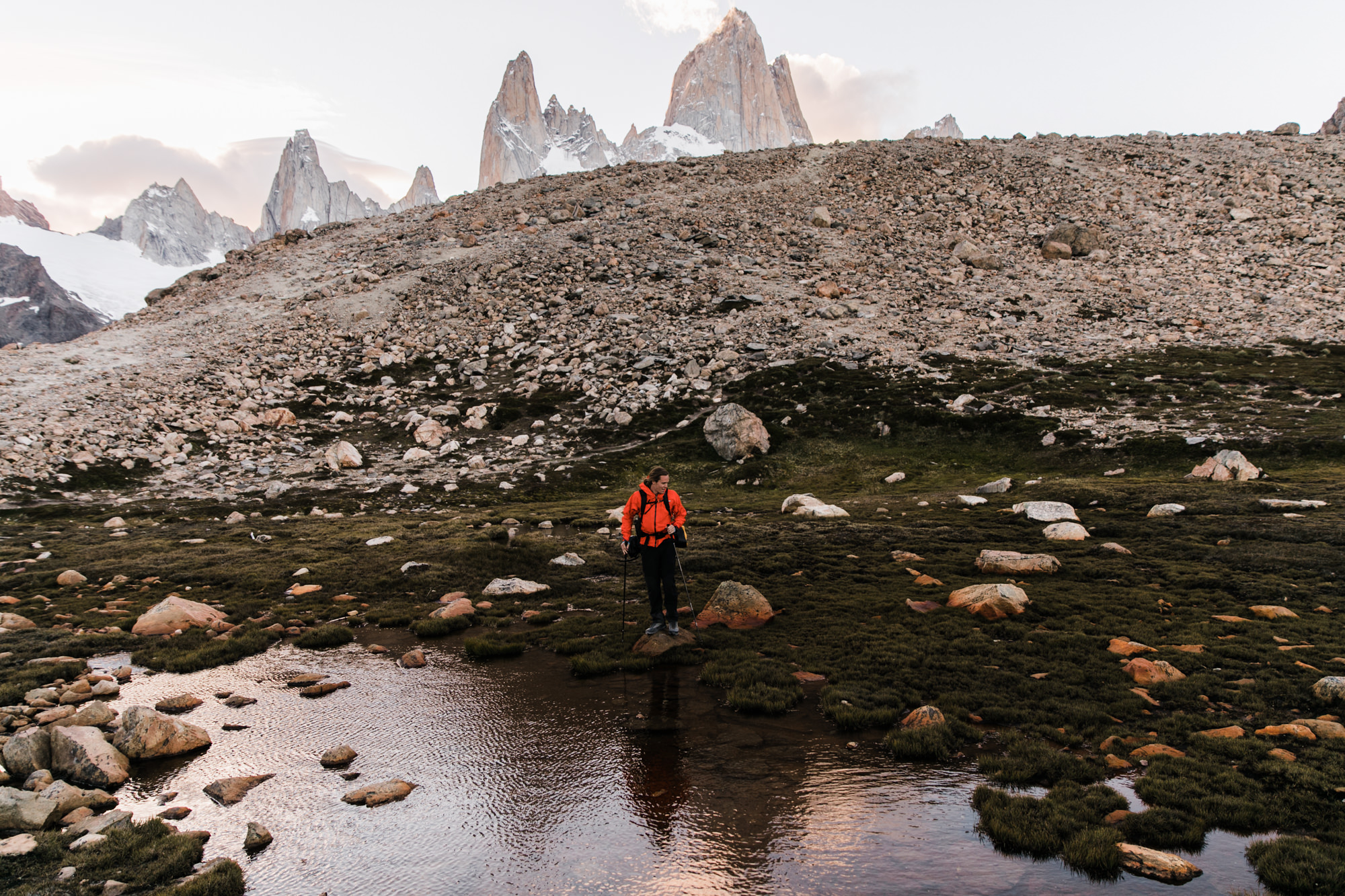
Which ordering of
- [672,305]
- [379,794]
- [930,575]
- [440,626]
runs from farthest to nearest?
[672,305]
[930,575]
[440,626]
[379,794]

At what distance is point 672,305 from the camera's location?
52.9 m

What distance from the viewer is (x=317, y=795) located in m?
8.48

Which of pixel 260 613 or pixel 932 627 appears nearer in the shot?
pixel 932 627

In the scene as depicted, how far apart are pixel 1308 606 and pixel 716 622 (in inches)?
514

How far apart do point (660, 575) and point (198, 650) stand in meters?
10.3

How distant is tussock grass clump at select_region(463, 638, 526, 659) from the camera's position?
13.5 m

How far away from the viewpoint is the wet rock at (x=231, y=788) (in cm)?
838

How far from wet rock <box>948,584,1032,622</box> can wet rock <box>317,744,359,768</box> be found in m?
12.8

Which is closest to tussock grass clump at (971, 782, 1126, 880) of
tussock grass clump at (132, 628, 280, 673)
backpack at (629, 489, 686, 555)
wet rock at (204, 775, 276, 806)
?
backpack at (629, 489, 686, 555)

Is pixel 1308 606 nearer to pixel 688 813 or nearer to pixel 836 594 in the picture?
pixel 836 594

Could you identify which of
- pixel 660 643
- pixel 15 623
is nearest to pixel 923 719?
pixel 660 643

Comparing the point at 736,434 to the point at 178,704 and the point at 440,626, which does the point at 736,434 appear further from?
the point at 178,704

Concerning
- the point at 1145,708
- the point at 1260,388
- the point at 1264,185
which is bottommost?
the point at 1145,708

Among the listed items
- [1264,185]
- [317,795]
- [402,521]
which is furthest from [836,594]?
[1264,185]
